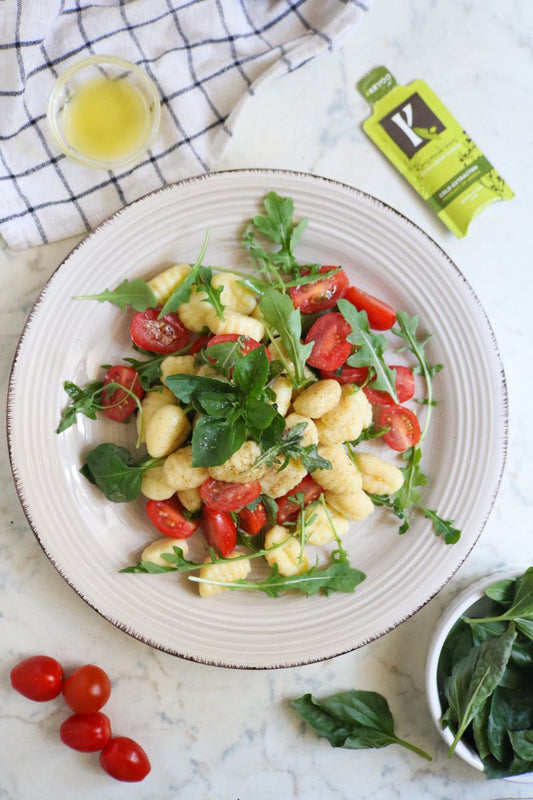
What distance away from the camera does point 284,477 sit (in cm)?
153

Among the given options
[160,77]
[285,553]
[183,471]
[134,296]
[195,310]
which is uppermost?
[160,77]

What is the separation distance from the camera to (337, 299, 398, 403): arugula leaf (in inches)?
59.3

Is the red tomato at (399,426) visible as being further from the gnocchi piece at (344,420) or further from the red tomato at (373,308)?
the red tomato at (373,308)

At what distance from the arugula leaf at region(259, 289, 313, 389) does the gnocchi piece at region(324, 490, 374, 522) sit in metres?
0.29

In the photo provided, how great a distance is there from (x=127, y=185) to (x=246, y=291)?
16.0 inches

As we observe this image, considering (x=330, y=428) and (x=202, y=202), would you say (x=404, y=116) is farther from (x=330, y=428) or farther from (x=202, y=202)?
(x=330, y=428)

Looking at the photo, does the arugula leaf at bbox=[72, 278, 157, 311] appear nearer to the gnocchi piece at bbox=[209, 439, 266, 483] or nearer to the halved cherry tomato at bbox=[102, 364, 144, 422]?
the halved cherry tomato at bbox=[102, 364, 144, 422]

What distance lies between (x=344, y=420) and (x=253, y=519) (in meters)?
0.33

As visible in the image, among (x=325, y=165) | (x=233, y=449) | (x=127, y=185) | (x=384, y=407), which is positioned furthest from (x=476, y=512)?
(x=127, y=185)

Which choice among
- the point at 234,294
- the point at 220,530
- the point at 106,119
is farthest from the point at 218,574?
the point at 106,119

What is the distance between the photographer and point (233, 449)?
4.60 ft

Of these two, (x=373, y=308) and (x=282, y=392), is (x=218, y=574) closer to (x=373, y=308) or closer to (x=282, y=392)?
(x=282, y=392)

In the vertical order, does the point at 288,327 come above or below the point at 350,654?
above

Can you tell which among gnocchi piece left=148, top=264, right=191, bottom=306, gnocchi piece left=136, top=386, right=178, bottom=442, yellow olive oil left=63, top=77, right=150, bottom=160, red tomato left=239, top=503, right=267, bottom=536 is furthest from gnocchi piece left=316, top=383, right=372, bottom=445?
yellow olive oil left=63, top=77, right=150, bottom=160
